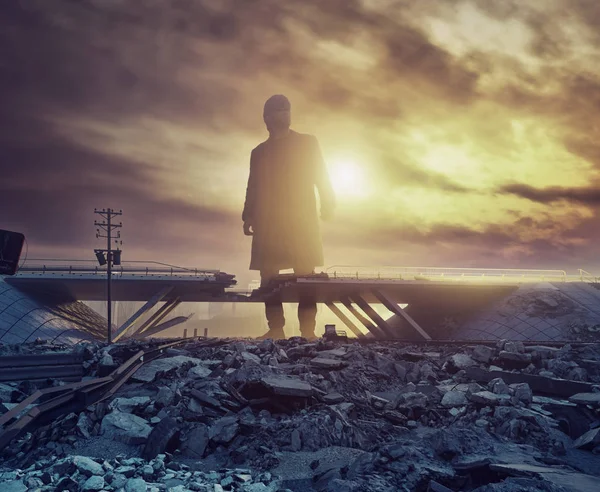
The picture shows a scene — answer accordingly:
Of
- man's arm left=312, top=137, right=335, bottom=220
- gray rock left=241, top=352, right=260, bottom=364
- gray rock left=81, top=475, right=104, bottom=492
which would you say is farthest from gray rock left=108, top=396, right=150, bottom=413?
man's arm left=312, top=137, right=335, bottom=220

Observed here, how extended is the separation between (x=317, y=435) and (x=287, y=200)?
19.7 m

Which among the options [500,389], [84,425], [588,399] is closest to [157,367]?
[84,425]

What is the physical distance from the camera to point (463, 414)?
8992 millimetres

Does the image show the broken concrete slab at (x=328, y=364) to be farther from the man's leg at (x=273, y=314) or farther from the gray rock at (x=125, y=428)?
the man's leg at (x=273, y=314)

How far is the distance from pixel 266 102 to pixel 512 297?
1896 cm

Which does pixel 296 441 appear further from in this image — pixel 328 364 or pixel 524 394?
pixel 524 394

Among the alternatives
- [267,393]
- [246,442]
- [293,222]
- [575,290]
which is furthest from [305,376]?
[575,290]

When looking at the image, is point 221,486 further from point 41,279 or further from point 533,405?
point 41,279

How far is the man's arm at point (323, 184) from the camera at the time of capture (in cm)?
2631

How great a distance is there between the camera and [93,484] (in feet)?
18.6

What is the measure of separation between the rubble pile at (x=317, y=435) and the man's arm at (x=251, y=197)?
53.3 feet

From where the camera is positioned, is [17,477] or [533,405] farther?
[533,405]

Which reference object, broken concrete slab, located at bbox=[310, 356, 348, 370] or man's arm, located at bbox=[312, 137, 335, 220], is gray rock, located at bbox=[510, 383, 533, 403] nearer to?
broken concrete slab, located at bbox=[310, 356, 348, 370]

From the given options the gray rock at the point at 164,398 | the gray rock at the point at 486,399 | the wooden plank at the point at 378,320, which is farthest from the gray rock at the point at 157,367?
the wooden plank at the point at 378,320
